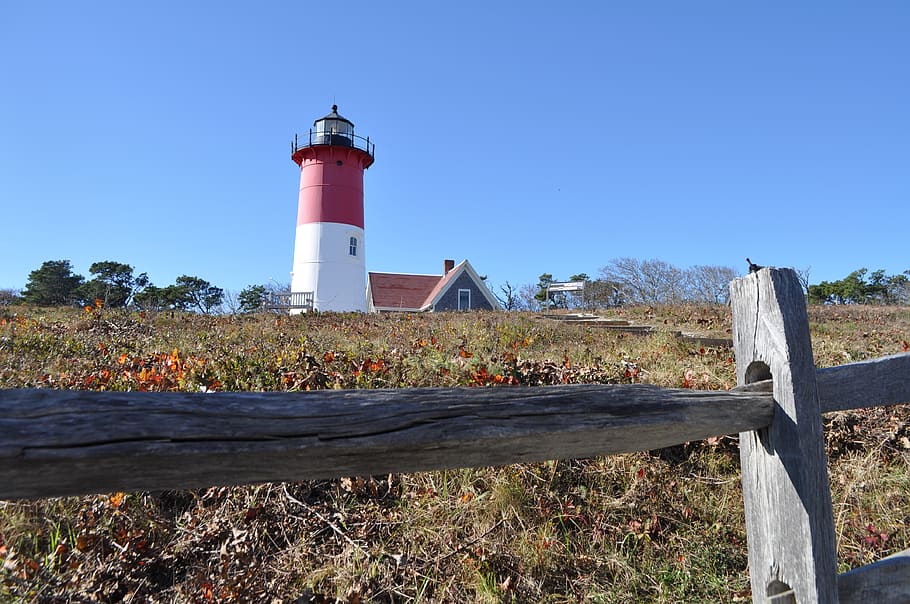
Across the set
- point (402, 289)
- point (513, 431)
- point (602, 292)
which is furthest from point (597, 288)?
point (513, 431)

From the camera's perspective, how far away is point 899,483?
358 centimetres

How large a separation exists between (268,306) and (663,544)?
1513cm

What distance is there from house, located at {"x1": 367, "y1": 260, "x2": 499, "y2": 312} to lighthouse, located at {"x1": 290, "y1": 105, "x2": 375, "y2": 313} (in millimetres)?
3893

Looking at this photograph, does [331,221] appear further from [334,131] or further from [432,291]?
[432,291]

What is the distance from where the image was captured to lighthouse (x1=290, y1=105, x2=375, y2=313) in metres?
23.6

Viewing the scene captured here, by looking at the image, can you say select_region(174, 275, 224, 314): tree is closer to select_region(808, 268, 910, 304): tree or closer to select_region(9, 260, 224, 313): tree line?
select_region(9, 260, 224, 313): tree line

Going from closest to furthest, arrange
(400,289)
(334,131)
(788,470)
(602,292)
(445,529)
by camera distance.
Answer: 1. (788,470)
2. (445,529)
3. (602,292)
4. (334,131)
5. (400,289)

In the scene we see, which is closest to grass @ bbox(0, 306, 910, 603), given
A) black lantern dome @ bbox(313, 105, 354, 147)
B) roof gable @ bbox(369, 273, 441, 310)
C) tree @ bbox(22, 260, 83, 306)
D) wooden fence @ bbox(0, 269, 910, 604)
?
wooden fence @ bbox(0, 269, 910, 604)

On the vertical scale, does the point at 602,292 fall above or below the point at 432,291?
below

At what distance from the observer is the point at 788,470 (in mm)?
1785

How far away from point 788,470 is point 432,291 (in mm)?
27864

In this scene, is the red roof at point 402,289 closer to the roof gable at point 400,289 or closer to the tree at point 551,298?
→ the roof gable at point 400,289

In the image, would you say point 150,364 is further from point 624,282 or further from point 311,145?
point 624,282

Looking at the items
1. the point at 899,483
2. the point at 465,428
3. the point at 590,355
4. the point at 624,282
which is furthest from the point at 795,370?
the point at 624,282
